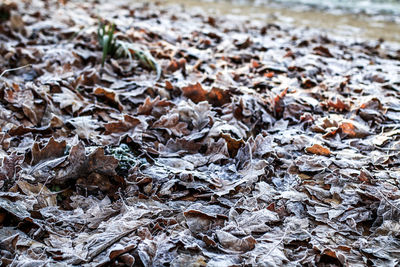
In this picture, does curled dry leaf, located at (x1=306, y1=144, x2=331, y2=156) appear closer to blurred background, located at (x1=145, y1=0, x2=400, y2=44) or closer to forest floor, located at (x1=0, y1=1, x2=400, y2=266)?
forest floor, located at (x1=0, y1=1, x2=400, y2=266)

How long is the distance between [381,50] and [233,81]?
2786 mm

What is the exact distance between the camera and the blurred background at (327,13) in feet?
21.8

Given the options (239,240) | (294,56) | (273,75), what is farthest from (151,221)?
(294,56)

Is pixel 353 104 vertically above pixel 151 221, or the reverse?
pixel 353 104

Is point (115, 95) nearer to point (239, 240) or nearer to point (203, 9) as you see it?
point (239, 240)

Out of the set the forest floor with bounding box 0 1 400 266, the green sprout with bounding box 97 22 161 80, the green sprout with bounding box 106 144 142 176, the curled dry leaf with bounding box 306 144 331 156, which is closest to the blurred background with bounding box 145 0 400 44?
the forest floor with bounding box 0 1 400 266

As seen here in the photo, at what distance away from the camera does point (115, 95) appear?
8.98 ft

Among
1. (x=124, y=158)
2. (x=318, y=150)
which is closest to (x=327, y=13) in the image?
(x=318, y=150)

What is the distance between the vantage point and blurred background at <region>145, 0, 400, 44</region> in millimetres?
6637

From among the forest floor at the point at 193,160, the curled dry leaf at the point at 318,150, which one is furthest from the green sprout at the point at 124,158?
the curled dry leaf at the point at 318,150

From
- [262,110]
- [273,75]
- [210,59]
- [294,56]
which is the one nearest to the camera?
[262,110]

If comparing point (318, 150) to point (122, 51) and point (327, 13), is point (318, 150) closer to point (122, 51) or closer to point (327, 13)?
point (122, 51)

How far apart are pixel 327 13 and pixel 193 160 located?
7815 millimetres

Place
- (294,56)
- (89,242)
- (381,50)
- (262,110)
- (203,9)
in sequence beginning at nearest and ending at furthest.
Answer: (89,242)
(262,110)
(294,56)
(381,50)
(203,9)
